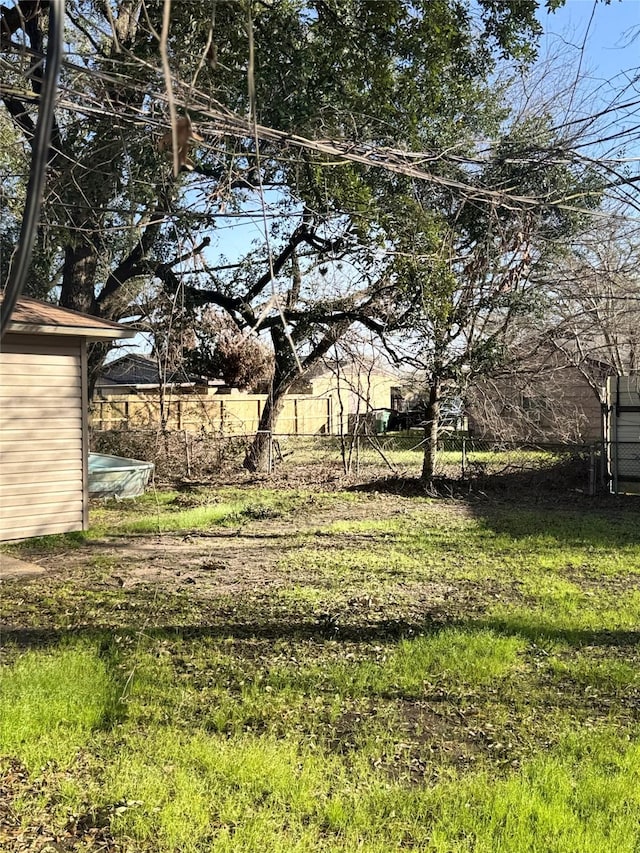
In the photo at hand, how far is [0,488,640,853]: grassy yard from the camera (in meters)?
2.68

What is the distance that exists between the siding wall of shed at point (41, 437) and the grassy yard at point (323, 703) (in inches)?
39.0

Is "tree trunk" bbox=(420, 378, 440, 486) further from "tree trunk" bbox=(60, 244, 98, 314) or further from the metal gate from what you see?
"tree trunk" bbox=(60, 244, 98, 314)

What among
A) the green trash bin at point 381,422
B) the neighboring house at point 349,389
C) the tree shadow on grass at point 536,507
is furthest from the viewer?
the green trash bin at point 381,422

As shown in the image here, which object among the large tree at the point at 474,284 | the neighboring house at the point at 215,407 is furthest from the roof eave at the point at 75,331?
the neighboring house at the point at 215,407

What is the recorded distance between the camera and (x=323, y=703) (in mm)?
3756

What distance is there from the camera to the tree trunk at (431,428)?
1167 centimetres

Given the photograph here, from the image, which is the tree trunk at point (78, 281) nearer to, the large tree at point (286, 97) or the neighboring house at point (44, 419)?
the neighboring house at point (44, 419)

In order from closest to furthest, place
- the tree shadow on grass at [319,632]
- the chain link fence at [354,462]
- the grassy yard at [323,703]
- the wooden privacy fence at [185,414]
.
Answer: the grassy yard at [323,703] < the tree shadow on grass at [319,632] < the chain link fence at [354,462] < the wooden privacy fence at [185,414]

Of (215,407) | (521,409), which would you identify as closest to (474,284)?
(521,409)

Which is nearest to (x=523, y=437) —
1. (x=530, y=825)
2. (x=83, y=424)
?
(x=83, y=424)

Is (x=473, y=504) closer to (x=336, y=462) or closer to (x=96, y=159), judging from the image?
(x=336, y=462)

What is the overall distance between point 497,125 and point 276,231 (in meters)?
3.78

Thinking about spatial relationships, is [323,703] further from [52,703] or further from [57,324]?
[57,324]

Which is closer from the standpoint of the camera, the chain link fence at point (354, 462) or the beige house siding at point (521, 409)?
the chain link fence at point (354, 462)
